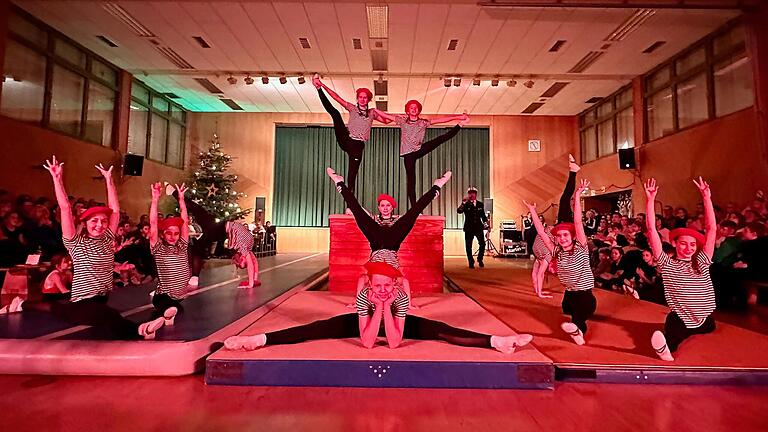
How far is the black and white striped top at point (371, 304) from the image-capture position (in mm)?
2143

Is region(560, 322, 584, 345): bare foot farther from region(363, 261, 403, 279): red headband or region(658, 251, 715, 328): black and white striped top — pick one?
region(363, 261, 403, 279): red headband

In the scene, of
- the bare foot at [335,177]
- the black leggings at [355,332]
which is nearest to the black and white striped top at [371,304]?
the black leggings at [355,332]

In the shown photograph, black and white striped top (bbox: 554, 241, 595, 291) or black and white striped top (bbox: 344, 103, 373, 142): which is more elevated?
black and white striped top (bbox: 344, 103, 373, 142)

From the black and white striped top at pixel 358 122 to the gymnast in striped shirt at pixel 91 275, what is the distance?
2544 millimetres

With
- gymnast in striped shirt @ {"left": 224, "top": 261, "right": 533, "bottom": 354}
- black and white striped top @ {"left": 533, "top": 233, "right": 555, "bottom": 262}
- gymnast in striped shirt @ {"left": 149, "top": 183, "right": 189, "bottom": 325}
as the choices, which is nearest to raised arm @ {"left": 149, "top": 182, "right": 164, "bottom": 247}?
gymnast in striped shirt @ {"left": 149, "top": 183, "right": 189, "bottom": 325}

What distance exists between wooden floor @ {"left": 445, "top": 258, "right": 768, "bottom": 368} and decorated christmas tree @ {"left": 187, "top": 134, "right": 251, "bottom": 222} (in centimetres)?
773

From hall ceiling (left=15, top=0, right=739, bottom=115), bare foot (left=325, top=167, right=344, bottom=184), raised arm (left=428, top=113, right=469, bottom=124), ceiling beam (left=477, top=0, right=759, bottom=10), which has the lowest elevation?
bare foot (left=325, top=167, right=344, bottom=184)

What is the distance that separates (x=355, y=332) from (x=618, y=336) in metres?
1.74

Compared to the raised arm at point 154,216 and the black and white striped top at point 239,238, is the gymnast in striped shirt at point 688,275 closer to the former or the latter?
the raised arm at point 154,216

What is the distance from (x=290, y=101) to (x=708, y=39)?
896 centimetres

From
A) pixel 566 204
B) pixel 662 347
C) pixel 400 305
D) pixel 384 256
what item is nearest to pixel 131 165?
pixel 384 256

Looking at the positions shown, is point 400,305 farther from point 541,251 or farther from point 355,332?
point 541,251

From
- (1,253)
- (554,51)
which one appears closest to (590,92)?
(554,51)

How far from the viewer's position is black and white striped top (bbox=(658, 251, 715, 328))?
2.14 metres
